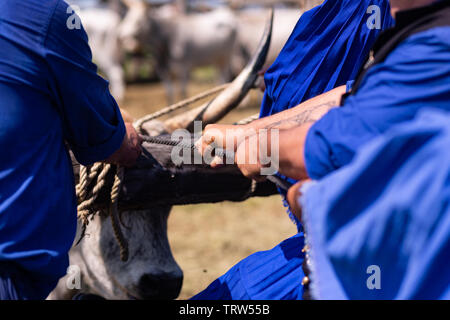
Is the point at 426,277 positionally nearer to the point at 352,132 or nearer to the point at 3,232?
the point at 352,132

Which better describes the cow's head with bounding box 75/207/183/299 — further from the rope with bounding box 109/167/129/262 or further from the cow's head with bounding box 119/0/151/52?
the cow's head with bounding box 119/0/151/52

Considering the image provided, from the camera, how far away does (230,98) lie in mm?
2244

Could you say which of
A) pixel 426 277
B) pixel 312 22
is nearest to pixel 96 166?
pixel 312 22

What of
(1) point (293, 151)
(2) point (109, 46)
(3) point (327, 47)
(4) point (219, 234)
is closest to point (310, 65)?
(3) point (327, 47)

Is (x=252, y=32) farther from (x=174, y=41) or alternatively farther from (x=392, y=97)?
(x=392, y=97)

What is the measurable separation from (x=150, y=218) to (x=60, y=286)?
475 mm

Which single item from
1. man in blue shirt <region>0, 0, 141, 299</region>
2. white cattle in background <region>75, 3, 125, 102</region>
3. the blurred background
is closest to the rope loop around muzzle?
man in blue shirt <region>0, 0, 141, 299</region>

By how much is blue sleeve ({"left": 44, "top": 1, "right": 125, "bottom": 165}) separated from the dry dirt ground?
77.4 inches

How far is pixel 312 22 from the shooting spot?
1.76m

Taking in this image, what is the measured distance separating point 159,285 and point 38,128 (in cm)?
102

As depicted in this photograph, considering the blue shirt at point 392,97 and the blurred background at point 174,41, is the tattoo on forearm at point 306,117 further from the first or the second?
the blurred background at point 174,41

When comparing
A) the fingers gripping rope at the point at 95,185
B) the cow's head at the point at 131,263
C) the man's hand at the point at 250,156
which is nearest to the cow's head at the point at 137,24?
the cow's head at the point at 131,263

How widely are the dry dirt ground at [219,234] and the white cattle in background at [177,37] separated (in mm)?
6005

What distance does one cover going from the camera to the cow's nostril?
2.00 metres
